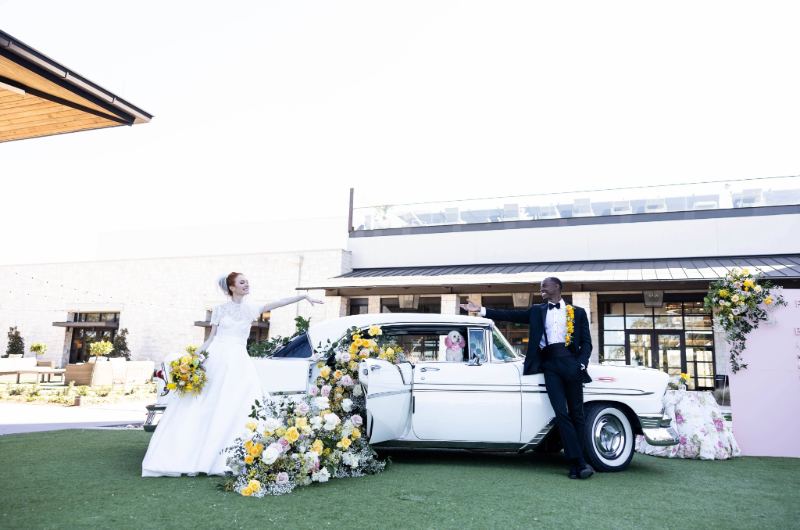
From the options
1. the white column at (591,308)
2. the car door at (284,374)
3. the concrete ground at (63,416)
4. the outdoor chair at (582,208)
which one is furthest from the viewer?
the outdoor chair at (582,208)

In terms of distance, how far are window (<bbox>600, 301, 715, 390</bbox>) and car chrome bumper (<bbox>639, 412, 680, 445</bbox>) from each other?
11.7 meters

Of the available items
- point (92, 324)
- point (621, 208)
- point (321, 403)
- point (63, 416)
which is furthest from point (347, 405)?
point (92, 324)


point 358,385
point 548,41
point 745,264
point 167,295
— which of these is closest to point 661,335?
point 745,264

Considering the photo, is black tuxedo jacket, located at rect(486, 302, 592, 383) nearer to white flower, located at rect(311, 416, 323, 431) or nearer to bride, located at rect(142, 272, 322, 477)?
white flower, located at rect(311, 416, 323, 431)

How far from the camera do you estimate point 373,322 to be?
586cm

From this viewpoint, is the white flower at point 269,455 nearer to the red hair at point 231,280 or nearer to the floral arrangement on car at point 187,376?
the floral arrangement on car at point 187,376

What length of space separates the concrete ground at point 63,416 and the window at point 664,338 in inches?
513

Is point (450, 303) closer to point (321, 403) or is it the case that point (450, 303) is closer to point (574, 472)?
point (574, 472)

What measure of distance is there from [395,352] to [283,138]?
1232cm

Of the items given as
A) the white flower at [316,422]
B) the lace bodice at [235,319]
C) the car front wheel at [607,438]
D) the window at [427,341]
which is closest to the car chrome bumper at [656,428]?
the car front wheel at [607,438]

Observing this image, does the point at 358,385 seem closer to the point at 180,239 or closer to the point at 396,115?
the point at 396,115

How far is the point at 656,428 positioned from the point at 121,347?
79.3 ft

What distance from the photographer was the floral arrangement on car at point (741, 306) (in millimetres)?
6820

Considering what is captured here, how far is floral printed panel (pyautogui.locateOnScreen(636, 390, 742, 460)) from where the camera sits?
21.1 feet
